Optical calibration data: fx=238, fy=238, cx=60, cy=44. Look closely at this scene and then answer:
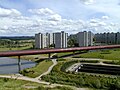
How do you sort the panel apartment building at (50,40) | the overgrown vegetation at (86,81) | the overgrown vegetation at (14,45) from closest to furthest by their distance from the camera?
the overgrown vegetation at (86,81) → the panel apartment building at (50,40) → the overgrown vegetation at (14,45)

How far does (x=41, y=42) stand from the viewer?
76188 mm

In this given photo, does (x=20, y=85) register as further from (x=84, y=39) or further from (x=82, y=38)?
(x=82, y=38)

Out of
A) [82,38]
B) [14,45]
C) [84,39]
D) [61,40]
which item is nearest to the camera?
[61,40]

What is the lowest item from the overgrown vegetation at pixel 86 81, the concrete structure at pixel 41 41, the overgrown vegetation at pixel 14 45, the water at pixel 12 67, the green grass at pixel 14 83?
the water at pixel 12 67

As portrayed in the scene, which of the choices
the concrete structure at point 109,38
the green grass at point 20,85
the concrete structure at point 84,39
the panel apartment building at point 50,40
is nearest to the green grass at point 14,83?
the green grass at point 20,85

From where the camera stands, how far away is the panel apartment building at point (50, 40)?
7194 cm

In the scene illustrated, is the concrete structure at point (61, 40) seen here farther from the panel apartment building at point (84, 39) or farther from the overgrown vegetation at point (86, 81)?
the overgrown vegetation at point (86, 81)

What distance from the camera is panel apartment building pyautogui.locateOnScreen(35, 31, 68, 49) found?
7194cm

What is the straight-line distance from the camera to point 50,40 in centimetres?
8512

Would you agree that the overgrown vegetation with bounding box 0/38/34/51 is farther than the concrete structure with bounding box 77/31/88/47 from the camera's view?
Yes

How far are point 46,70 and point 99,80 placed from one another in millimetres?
10976

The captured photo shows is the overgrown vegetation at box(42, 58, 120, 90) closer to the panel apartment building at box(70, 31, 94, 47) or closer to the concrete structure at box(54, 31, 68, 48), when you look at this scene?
the concrete structure at box(54, 31, 68, 48)

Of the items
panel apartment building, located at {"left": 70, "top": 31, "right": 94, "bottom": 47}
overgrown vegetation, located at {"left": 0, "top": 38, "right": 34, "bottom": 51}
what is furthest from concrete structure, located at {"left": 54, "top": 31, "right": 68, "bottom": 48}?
overgrown vegetation, located at {"left": 0, "top": 38, "right": 34, "bottom": 51}

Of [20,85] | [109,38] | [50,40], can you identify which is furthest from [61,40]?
[20,85]
